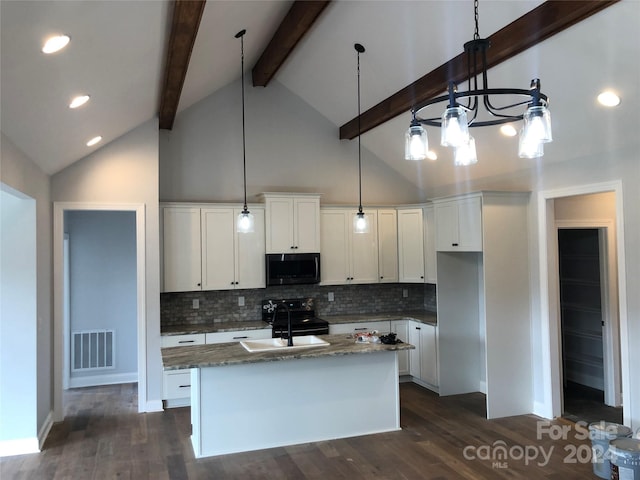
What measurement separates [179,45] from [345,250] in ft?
12.1

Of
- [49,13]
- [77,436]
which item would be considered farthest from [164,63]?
[77,436]

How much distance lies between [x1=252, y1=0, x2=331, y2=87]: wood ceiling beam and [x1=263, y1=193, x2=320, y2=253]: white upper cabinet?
59.9 inches

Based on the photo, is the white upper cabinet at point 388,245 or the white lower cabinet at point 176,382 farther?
the white upper cabinet at point 388,245

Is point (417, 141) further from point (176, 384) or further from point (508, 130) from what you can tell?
point (176, 384)

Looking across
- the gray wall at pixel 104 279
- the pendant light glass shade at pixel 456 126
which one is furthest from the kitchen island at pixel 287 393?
the gray wall at pixel 104 279

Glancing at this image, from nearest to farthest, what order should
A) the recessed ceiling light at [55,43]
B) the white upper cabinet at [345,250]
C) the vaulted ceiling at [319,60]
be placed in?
1. the recessed ceiling light at [55,43]
2. the vaulted ceiling at [319,60]
3. the white upper cabinet at [345,250]

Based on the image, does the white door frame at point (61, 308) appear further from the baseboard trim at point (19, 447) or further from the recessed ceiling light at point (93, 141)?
the baseboard trim at point (19, 447)

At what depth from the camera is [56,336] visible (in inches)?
208

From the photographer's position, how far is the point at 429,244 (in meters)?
6.45

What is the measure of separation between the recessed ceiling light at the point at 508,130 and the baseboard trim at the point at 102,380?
5584mm

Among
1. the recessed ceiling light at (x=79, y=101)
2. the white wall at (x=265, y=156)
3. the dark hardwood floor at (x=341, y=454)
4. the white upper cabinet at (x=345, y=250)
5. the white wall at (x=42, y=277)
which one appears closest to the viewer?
the recessed ceiling light at (x=79, y=101)

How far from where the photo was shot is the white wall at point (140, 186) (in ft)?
17.8

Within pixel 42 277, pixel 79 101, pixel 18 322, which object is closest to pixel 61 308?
pixel 42 277

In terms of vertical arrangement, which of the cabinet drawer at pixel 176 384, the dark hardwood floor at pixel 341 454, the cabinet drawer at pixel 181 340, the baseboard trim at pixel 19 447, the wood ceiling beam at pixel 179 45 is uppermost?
the wood ceiling beam at pixel 179 45
